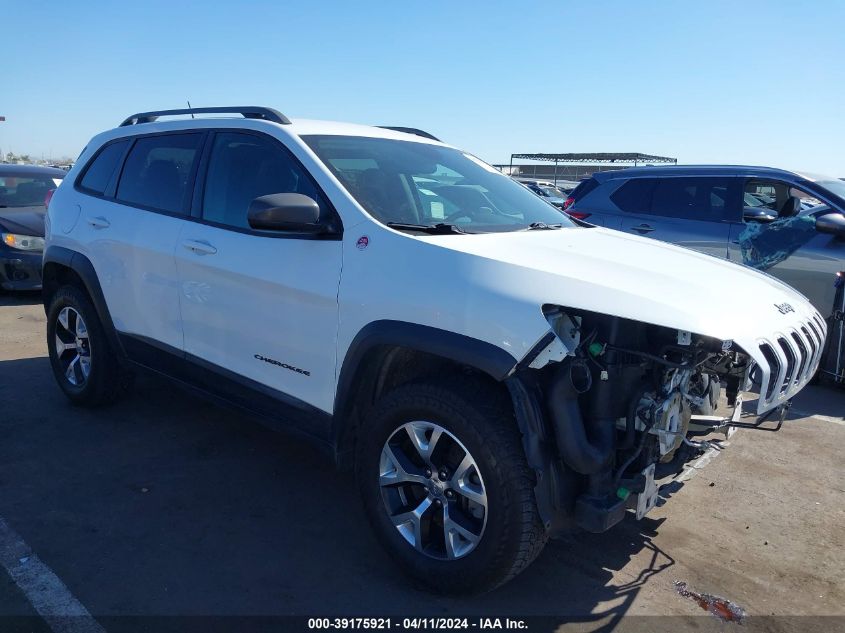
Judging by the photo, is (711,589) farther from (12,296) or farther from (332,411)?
(12,296)

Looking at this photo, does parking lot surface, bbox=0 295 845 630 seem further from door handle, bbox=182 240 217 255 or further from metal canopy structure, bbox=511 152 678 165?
metal canopy structure, bbox=511 152 678 165

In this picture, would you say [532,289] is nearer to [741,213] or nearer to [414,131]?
[414,131]

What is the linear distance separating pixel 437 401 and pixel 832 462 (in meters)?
3.28

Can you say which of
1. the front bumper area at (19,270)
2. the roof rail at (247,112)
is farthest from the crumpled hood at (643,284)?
the front bumper area at (19,270)

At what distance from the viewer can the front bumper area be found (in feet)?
29.2

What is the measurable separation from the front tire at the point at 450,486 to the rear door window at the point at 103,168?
2.96 m

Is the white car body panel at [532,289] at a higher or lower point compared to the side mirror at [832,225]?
lower

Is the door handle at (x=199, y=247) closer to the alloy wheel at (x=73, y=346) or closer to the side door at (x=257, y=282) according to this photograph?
the side door at (x=257, y=282)

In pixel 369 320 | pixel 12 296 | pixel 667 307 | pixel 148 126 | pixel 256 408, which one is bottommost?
pixel 12 296

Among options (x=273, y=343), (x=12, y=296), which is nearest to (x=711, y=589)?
(x=273, y=343)

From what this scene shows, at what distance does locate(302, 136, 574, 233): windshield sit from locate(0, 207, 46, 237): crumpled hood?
22.9ft

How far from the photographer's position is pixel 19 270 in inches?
352

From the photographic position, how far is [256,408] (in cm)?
367

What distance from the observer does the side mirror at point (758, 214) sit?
706cm
